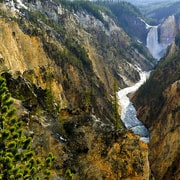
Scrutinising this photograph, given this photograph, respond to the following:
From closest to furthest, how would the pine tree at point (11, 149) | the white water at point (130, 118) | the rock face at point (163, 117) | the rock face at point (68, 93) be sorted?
the pine tree at point (11, 149) < the rock face at point (68, 93) < the rock face at point (163, 117) < the white water at point (130, 118)

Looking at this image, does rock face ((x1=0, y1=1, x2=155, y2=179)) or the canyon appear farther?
the canyon

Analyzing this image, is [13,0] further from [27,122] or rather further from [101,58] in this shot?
[27,122]

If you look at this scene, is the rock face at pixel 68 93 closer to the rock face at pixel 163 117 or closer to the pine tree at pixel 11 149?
the pine tree at pixel 11 149

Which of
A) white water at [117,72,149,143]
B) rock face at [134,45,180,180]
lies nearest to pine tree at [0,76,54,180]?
rock face at [134,45,180,180]

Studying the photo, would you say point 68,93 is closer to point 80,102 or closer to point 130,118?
point 80,102

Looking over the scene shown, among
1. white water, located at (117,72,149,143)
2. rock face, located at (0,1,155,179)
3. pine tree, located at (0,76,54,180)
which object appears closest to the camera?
pine tree, located at (0,76,54,180)

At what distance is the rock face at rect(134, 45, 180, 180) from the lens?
2191 inches

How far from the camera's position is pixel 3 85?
26.4m

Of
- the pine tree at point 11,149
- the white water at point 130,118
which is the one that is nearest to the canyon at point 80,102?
the white water at point 130,118

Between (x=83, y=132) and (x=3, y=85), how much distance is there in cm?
1125

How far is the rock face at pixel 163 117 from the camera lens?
55.7 meters

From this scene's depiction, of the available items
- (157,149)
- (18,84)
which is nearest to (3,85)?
(18,84)

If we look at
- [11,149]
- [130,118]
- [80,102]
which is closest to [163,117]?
[80,102]

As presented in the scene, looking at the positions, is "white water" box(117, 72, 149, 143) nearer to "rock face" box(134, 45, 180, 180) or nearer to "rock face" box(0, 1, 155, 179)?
"rock face" box(134, 45, 180, 180)
